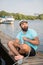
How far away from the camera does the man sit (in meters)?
6.41

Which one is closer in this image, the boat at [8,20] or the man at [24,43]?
the man at [24,43]

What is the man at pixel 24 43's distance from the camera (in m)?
6.41

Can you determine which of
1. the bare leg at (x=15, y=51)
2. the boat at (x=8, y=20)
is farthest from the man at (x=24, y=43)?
the boat at (x=8, y=20)

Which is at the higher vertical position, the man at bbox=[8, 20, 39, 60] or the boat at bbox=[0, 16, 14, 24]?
the man at bbox=[8, 20, 39, 60]

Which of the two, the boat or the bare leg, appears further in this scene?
the boat

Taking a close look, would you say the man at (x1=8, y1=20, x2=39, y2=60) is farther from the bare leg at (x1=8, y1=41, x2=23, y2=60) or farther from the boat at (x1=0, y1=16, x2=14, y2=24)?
the boat at (x1=0, y1=16, x2=14, y2=24)

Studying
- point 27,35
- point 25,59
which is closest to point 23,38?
point 27,35

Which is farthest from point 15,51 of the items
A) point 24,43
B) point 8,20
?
point 8,20

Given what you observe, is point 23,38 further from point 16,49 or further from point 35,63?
point 35,63

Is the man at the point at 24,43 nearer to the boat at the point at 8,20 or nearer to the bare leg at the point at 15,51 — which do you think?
the bare leg at the point at 15,51

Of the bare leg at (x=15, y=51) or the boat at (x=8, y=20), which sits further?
the boat at (x=8, y=20)

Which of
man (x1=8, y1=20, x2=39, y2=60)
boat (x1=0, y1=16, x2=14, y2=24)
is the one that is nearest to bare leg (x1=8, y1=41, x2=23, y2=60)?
man (x1=8, y1=20, x2=39, y2=60)

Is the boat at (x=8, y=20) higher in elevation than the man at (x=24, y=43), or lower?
lower

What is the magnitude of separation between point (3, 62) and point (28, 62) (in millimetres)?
4287
